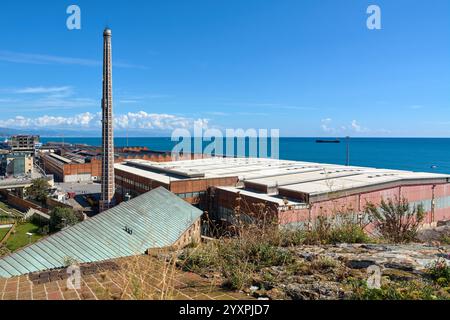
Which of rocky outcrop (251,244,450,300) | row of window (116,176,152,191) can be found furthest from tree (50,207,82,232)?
rocky outcrop (251,244,450,300)

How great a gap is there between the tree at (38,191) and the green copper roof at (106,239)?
116ft

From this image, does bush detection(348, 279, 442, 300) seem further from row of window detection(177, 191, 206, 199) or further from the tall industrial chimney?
the tall industrial chimney

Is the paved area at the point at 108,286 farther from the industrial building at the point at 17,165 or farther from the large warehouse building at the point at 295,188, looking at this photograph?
the industrial building at the point at 17,165

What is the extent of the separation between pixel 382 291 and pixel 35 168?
320 feet

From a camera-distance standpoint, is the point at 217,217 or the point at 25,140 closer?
the point at 217,217

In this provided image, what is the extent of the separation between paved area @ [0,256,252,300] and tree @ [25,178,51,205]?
43.3 m

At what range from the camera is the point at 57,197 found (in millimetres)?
46500

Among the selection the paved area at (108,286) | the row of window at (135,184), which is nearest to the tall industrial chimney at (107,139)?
the row of window at (135,184)

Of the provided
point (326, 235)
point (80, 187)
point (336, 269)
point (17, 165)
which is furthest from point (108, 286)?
point (17, 165)

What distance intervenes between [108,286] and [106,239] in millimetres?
4604

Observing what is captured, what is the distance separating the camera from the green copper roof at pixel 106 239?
7302 mm
